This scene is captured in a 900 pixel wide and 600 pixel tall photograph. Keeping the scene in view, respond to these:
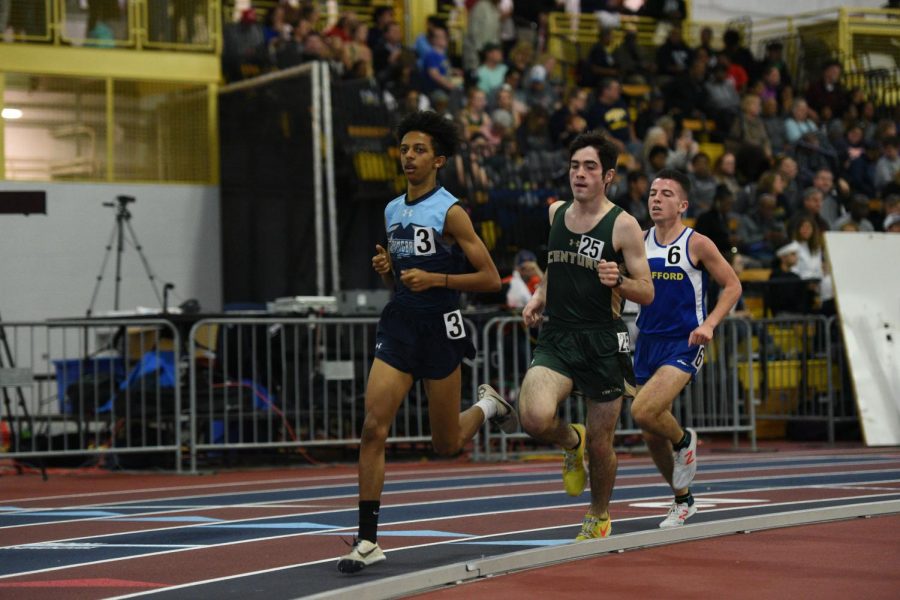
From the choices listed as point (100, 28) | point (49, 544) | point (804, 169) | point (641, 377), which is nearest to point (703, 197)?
point (804, 169)

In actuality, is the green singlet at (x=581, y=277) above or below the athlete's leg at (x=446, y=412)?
above

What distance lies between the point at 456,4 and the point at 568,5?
9.90 feet

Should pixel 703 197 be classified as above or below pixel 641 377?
above

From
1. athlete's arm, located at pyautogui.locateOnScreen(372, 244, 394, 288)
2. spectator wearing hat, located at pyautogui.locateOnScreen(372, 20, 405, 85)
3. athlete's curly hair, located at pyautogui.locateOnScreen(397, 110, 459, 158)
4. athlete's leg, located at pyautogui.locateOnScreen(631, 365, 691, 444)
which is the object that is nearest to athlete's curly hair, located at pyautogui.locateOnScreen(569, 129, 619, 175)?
athlete's curly hair, located at pyautogui.locateOnScreen(397, 110, 459, 158)

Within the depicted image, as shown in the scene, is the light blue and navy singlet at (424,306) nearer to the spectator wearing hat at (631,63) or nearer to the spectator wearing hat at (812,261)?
the spectator wearing hat at (812,261)

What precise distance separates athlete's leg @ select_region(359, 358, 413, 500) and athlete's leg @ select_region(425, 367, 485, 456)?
0.26 metres

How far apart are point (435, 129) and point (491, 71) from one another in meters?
16.2

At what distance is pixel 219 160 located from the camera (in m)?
→ 22.2

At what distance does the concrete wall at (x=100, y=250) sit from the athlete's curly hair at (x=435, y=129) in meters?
13.1

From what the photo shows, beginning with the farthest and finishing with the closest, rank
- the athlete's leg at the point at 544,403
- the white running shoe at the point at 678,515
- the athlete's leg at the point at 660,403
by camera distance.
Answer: the athlete's leg at the point at 660,403 < the white running shoe at the point at 678,515 < the athlete's leg at the point at 544,403

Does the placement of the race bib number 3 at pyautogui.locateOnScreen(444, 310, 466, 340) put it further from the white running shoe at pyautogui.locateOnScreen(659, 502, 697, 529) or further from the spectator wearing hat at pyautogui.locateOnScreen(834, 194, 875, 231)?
the spectator wearing hat at pyautogui.locateOnScreen(834, 194, 875, 231)

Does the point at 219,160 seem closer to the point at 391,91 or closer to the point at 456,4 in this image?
the point at 391,91

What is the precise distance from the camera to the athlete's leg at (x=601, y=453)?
9.02 m

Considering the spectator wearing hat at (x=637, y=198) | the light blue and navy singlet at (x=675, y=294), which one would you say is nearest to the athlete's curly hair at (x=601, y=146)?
the light blue and navy singlet at (x=675, y=294)
